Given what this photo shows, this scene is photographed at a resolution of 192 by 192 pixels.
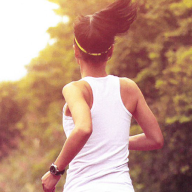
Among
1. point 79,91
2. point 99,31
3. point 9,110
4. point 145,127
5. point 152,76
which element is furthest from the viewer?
point 9,110

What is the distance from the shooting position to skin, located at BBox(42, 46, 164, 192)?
7.75 ft

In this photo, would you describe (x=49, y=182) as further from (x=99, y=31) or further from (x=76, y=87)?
(x=99, y=31)

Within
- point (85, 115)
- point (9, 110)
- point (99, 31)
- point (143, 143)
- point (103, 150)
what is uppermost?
point (99, 31)

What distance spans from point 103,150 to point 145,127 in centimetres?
44

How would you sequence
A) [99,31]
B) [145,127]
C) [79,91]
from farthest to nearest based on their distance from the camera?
[145,127]
[99,31]
[79,91]

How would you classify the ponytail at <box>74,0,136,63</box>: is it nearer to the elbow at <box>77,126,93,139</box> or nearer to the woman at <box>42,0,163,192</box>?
the woman at <box>42,0,163,192</box>

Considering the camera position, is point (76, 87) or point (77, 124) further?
point (76, 87)

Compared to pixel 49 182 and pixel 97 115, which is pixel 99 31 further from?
pixel 49 182

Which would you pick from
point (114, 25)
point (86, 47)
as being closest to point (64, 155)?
point (86, 47)

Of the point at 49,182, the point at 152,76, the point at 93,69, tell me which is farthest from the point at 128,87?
the point at 152,76

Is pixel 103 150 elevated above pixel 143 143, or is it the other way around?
pixel 103 150

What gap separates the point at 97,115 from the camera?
8.18ft

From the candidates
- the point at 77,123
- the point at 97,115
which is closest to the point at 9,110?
the point at 97,115

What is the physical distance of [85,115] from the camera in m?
2.36
